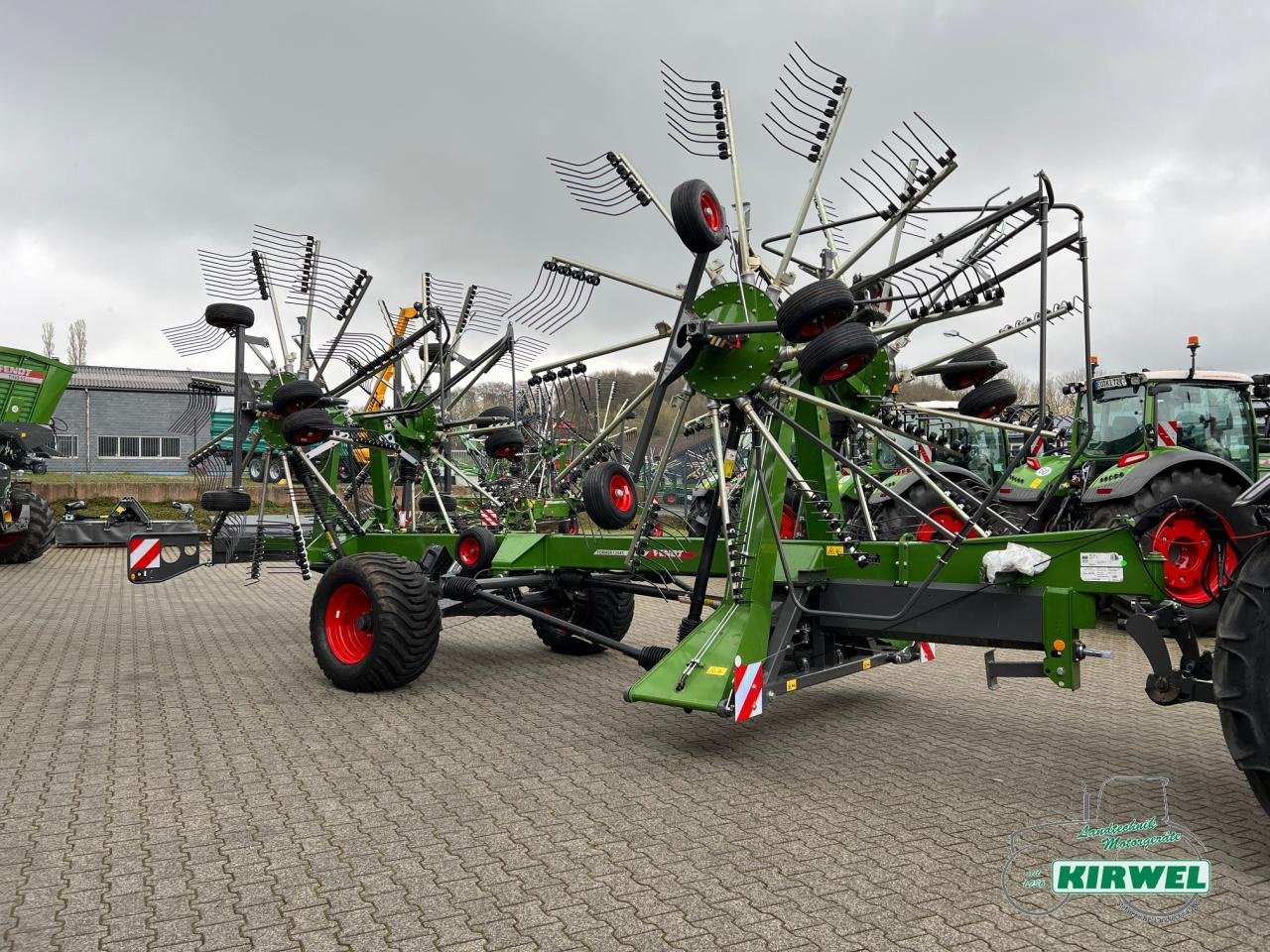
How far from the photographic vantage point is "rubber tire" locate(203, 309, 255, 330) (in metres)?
6.99

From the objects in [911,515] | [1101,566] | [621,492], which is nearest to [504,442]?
[621,492]

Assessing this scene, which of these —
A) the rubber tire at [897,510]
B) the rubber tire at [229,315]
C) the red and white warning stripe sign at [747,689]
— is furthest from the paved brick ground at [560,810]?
the rubber tire at [897,510]

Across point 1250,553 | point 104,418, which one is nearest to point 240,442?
point 1250,553

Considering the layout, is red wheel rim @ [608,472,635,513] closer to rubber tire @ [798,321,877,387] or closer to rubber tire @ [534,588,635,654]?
rubber tire @ [798,321,877,387]

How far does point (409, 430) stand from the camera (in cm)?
898

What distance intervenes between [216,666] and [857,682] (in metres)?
4.81

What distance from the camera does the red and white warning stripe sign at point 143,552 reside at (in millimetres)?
7992

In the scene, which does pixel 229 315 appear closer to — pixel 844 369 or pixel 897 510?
pixel 844 369

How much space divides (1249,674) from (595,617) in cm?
510

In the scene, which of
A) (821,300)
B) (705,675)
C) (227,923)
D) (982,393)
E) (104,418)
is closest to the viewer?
(227,923)

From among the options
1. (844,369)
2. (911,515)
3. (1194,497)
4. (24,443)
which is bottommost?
(911,515)

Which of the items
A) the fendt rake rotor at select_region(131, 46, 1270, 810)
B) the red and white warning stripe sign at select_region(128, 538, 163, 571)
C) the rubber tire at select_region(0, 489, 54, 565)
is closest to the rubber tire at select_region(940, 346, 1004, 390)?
the fendt rake rotor at select_region(131, 46, 1270, 810)

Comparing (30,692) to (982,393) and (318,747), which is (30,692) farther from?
(982,393)

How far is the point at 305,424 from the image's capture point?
6930mm
